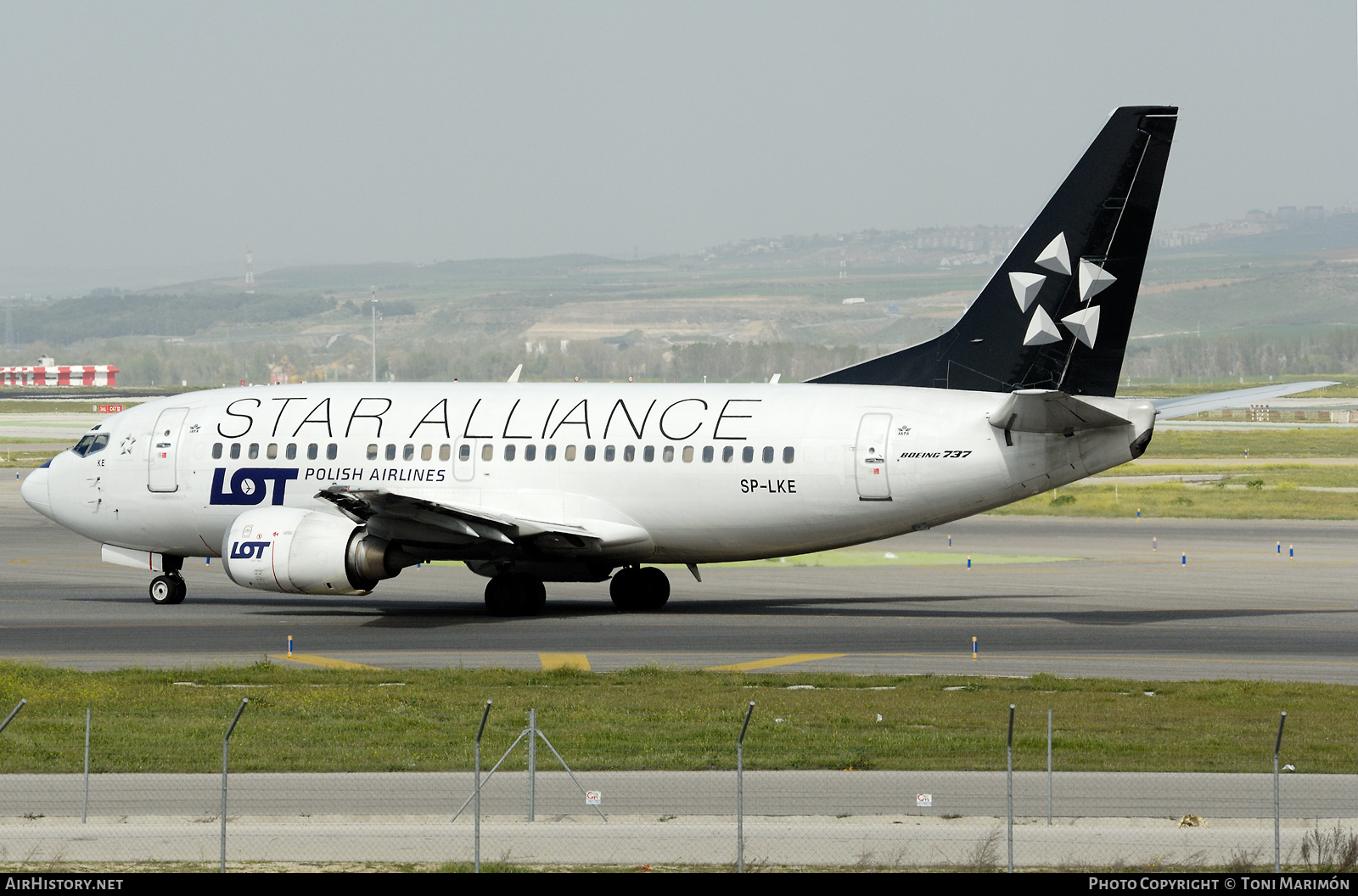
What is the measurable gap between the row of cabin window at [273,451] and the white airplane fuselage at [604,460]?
40mm

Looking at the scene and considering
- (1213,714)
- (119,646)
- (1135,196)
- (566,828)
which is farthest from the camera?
(1135,196)

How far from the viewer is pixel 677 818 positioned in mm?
17250

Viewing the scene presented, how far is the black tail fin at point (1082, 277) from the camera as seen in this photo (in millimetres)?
33406

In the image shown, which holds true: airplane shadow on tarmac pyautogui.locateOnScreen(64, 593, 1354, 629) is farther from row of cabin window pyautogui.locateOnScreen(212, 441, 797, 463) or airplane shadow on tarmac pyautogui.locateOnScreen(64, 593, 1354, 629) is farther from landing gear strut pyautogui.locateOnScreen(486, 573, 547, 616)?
row of cabin window pyautogui.locateOnScreen(212, 441, 797, 463)

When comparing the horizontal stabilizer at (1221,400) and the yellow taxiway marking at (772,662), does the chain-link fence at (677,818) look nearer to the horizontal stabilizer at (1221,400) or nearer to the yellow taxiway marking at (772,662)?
the yellow taxiway marking at (772,662)

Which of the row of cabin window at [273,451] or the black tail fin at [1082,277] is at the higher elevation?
the black tail fin at [1082,277]

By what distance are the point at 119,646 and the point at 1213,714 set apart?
65.3ft

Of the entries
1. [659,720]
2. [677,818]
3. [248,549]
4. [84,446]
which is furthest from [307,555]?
[677,818]

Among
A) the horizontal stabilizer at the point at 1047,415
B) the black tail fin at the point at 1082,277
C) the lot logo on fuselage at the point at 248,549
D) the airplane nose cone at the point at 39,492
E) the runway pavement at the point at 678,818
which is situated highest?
the black tail fin at the point at 1082,277

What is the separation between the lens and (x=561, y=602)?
39.9 m

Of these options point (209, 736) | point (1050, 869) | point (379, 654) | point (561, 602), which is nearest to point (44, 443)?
point (561, 602)

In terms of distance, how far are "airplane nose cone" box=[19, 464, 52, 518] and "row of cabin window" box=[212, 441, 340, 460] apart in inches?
196

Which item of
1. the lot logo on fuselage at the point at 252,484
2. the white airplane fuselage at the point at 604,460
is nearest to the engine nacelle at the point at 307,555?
the white airplane fuselage at the point at 604,460
